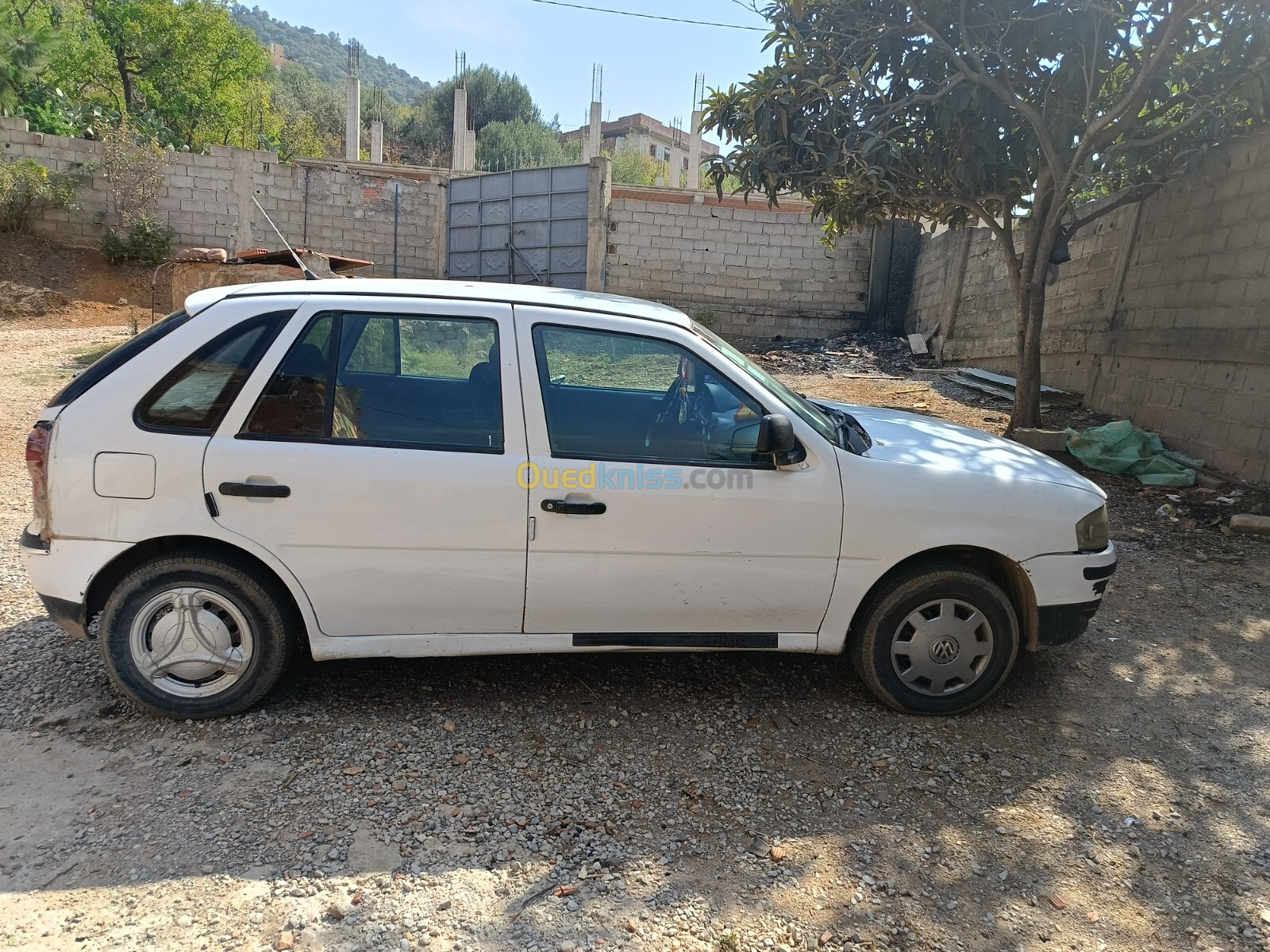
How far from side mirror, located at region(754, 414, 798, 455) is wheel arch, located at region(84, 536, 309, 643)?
1.90m

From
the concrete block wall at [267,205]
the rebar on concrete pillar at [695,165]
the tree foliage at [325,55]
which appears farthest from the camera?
the tree foliage at [325,55]

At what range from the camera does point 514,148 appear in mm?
42031

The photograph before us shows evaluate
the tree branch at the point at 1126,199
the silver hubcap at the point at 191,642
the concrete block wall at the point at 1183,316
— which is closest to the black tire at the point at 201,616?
the silver hubcap at the point at 191,642

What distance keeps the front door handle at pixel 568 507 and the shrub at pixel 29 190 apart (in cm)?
1927

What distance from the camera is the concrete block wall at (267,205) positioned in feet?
57.7

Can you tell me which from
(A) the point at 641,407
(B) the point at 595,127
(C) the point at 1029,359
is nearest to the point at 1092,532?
(A) the point at 641,407

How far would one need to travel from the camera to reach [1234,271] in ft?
23.9

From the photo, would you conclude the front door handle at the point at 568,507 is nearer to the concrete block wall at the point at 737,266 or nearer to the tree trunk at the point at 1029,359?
the tree trunk at the point at 1029,359

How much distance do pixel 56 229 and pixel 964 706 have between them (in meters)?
20.8

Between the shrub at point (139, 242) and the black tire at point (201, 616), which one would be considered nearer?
the black tire at point (201, 616)

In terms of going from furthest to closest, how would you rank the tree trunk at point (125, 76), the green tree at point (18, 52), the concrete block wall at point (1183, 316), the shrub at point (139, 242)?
the tree trunk at point (125, 76)
the green tree at point (18, 52)
the shrub at point (139, 242)
the concrete block wall at point (1183, 316)

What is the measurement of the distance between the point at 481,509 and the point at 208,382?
1158mm

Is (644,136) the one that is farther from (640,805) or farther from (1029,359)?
(640,805)

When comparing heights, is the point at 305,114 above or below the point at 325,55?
below
